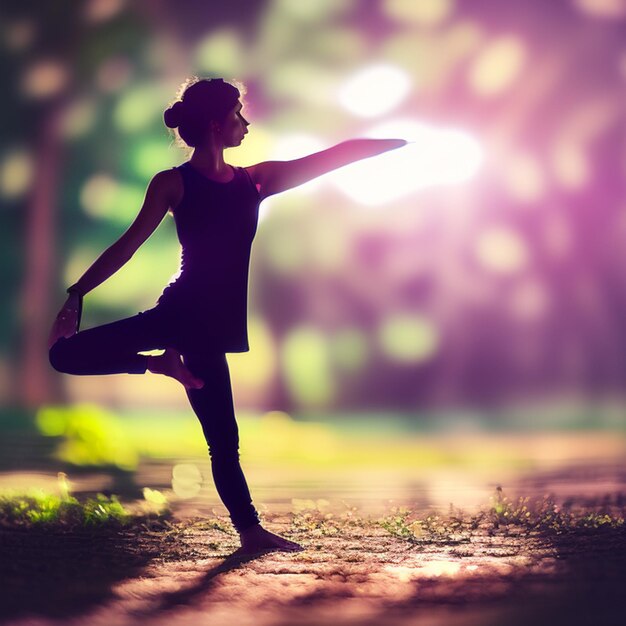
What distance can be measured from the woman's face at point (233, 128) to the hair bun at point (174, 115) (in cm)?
18

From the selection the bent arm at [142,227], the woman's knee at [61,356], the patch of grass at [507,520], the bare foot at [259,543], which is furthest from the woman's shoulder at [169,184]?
the patch of grass at [507,520]

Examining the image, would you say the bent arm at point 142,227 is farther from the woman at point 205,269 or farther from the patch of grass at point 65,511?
the patch of grass at point 65,511

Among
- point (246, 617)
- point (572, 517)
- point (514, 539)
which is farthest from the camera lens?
point (572, 517)

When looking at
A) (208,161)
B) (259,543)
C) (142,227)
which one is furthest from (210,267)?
(259,543)

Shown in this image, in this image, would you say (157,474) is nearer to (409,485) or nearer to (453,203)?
(409,485)

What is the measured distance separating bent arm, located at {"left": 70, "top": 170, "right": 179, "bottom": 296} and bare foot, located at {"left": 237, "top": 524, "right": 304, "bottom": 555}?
126 centimetres

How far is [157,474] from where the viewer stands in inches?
239

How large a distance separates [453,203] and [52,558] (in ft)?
21.8

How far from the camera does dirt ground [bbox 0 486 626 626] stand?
2.80 meters

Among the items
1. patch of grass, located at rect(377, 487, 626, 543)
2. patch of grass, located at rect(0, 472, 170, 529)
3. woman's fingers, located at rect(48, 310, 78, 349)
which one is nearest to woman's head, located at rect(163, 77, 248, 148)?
woman's fingers, located at rect(48, 310, 78, 349)

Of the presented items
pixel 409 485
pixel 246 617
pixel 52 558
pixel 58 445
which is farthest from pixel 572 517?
pixel 58 445

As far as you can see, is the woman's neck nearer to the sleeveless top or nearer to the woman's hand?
the sleeveless top

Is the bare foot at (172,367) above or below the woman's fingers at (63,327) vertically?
below

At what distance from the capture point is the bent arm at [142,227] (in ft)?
11.7
